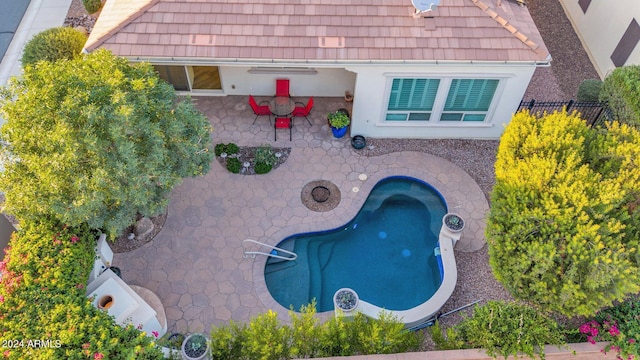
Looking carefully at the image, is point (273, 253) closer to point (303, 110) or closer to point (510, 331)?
point (303, 110)

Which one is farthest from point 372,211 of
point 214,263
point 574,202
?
point 574,202

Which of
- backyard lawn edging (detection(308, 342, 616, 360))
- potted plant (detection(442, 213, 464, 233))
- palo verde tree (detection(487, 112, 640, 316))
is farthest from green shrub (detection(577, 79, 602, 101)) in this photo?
backyard lawn edging (detection(308, 342, 616, 360))

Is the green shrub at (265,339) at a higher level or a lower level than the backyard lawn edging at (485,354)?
higher

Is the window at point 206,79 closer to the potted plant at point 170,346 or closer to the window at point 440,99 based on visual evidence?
the window at point 440,99

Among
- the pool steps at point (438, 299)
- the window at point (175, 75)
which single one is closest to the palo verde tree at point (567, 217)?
the pool steps at point (438, 299)

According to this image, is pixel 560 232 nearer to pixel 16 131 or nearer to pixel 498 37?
pixel 498 37

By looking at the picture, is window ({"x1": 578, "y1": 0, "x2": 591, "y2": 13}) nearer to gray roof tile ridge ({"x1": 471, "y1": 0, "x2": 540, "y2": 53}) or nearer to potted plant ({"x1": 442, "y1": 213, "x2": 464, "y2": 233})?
gray roof tile ridge ({"x1": 471, "y1": 0, "x2": 540, "y2": 53})
